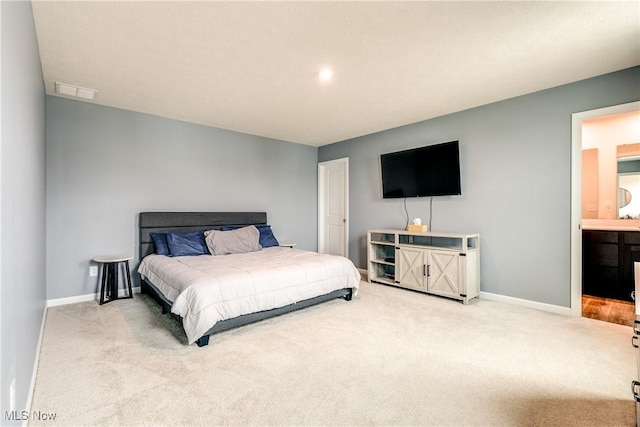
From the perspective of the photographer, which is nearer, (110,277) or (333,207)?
(110,277)

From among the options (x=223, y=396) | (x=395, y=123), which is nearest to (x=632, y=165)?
(x=395, y=123)

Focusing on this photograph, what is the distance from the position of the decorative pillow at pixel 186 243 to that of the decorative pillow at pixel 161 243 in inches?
2.2

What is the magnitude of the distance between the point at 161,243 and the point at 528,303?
178 inches

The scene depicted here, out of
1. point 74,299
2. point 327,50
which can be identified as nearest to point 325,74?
point 327,50

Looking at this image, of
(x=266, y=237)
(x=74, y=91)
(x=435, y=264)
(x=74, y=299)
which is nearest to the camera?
(x=74, y=91)

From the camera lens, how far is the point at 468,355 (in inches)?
92.1

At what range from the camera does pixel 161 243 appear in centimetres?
397

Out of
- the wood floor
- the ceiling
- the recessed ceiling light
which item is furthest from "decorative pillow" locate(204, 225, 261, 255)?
the wood floor

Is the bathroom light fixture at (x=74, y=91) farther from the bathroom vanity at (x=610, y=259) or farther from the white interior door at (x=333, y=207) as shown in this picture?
the bathroom vanity at (x=610, y=259)

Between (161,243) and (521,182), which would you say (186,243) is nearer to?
(161,243)

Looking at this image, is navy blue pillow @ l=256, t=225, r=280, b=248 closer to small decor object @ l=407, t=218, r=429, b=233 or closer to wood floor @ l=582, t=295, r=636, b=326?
small decor object @ l=407, t=218, r=429, b=233

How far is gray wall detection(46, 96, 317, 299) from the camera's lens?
3.58 metres

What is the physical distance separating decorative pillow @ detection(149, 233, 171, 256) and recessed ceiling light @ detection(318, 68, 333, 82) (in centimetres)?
284

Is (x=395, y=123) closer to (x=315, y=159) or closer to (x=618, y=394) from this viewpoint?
(x=315, y=159)
